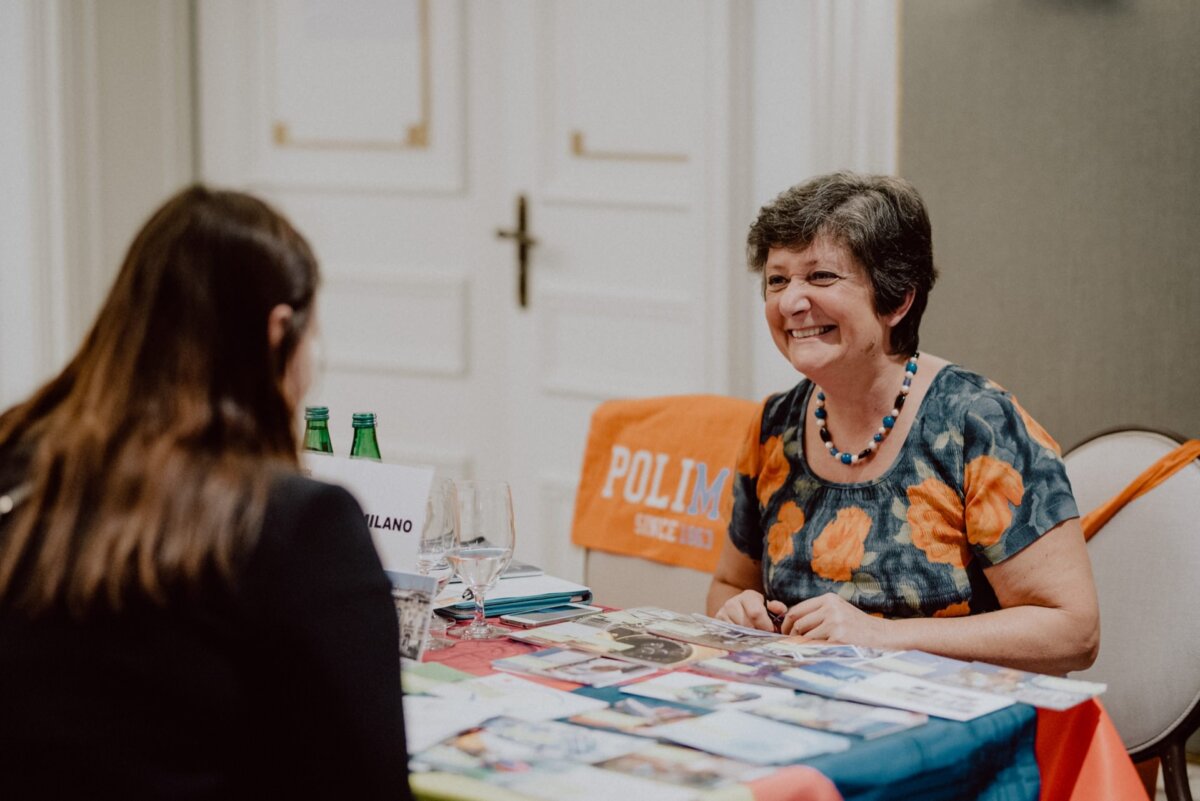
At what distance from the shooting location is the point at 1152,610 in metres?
2.19

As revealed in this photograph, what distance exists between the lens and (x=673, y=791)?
1.21 m

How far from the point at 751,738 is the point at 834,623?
1.47 ft

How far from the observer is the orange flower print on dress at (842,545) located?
2010mm

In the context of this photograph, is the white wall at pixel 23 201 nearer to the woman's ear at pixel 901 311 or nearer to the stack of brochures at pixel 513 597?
the stack of brochures at pixel 513 597

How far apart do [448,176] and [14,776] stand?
3.12 metres

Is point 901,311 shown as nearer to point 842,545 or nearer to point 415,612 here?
point 842,545

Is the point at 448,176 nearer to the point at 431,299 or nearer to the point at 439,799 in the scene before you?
the point at 431,299

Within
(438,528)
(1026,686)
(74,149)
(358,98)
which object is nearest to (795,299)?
(438,528)

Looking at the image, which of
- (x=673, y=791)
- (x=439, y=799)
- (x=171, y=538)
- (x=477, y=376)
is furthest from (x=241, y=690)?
(x=477, y=376)

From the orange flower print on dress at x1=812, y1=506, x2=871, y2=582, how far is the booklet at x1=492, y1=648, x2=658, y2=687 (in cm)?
50

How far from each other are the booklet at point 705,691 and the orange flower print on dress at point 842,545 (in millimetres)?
521

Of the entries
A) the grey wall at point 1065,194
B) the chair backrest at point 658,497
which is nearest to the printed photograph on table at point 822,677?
the chair backrest at point 658,497

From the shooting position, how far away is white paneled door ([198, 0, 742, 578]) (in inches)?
143

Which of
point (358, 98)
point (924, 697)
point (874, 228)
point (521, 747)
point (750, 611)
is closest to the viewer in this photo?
point (521, 747)
